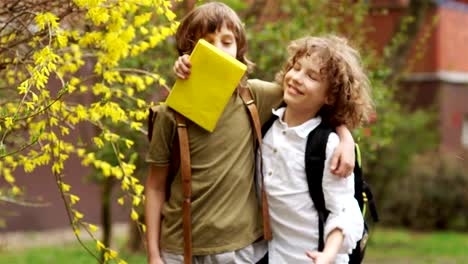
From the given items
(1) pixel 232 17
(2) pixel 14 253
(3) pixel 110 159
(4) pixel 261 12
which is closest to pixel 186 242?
(1) pixel 232 17

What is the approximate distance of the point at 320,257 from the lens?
3.34 m

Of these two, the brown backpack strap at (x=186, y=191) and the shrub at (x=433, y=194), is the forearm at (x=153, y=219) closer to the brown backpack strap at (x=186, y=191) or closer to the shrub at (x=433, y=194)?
the brown backpack strap at (x=186, y=191)

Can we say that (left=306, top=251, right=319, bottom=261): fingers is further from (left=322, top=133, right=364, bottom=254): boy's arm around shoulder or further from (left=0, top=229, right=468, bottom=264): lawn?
(left=0, top=229, right=468, bottom=264): lawn

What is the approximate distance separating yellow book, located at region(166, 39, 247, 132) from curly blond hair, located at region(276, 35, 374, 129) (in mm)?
279

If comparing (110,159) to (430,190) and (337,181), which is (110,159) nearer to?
(337,181)

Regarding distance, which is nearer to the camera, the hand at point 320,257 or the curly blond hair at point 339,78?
the hand at point 320,257

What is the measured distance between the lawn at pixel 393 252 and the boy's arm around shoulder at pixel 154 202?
6.27 metres

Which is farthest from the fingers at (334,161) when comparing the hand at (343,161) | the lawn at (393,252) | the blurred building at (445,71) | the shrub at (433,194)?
the blurred building at (445,71)

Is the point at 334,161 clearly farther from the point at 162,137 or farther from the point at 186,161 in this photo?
the point at 162,137

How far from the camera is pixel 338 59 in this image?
11.7 feet

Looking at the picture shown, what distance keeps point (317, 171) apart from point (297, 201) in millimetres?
141

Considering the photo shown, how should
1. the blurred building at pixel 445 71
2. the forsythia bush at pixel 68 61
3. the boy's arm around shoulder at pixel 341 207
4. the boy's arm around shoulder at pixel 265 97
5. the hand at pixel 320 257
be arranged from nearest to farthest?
the hand at pixel 320 257 < the boy's arm around shoulder at pixel 341 207 < the boy's arm around shoulder at pixel 265 97 < the forsythia bush at pixel 68 61 < the blurred building at pixel 445 71

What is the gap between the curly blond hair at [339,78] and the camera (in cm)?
356

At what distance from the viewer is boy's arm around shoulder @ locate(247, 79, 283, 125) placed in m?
3.76
